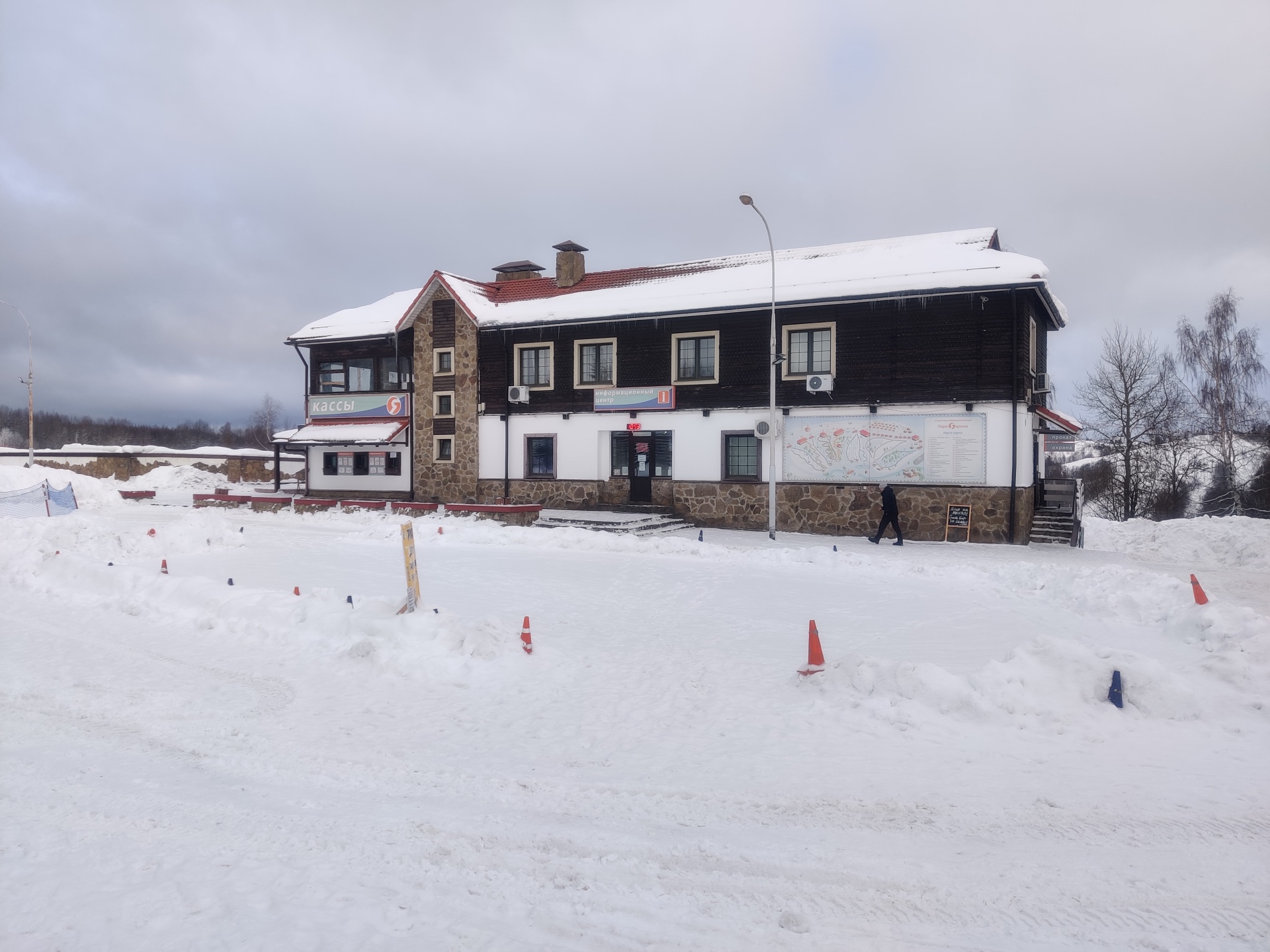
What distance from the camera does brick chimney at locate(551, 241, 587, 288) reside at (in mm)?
30469

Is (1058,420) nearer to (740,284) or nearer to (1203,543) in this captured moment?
(1203,543)

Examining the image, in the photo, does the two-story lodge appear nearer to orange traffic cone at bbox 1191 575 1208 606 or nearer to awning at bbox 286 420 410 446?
awning at bbox 286 420 410 446

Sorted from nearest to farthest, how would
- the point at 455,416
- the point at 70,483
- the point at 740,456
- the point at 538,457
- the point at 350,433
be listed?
1. the point at 740,456
2. the point at 538,457
3. the point at 455,416
4. the point at 350,433
5. the point at 70,483

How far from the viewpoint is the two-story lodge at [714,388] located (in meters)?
21.8

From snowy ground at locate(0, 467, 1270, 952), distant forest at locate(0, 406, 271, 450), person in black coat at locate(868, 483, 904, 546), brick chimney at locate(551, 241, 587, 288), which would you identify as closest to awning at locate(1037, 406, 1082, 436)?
person in black coat at locate(868, 483, 904, 546)

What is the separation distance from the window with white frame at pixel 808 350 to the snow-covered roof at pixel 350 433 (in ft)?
48.9

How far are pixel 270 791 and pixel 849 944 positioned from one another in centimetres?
411

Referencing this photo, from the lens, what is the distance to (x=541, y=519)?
968 inches

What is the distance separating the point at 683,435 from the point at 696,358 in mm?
2547

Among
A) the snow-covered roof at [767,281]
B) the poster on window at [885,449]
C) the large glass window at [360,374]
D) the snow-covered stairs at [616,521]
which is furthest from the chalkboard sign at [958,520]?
the large glass window at [360,374]

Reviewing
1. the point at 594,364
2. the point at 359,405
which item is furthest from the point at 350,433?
the point at 594,364

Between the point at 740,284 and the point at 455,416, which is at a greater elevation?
the point at 740,284

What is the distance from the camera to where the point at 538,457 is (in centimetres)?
2825

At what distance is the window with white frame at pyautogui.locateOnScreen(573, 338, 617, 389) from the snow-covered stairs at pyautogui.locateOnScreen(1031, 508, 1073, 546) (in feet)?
45.1
